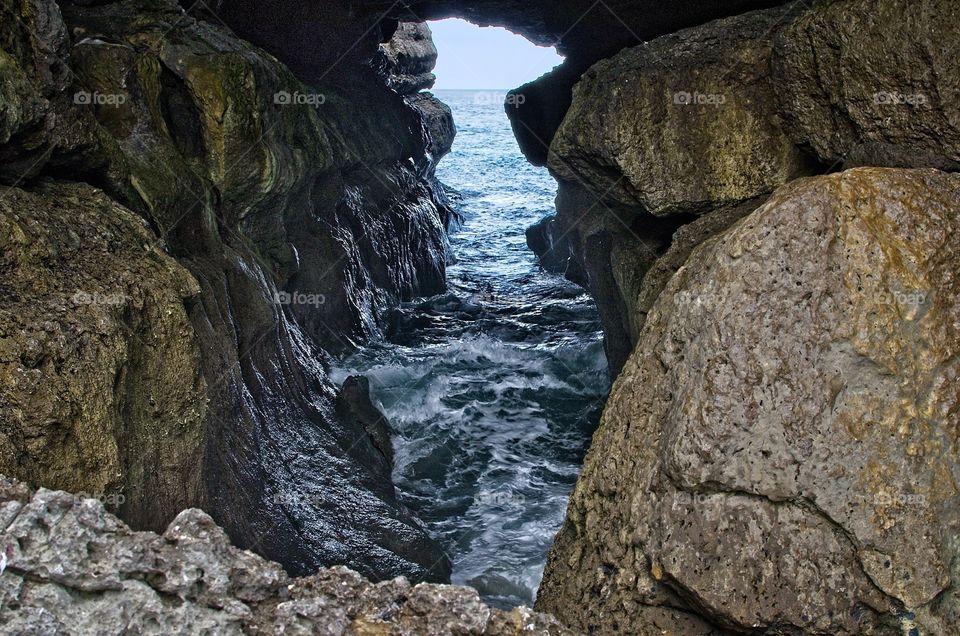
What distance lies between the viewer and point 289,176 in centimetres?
830

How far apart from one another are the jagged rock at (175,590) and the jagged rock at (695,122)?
4.00m

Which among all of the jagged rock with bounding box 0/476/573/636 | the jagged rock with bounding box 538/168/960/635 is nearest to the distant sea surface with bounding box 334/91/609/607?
the jagged rock with bounding box 538/168/960/635

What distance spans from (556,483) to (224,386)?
154 inches

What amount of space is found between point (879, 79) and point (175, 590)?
500cm

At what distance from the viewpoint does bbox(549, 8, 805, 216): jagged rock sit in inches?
261

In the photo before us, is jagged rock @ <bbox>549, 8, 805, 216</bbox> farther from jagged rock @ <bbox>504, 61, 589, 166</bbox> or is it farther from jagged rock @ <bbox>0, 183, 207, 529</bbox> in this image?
jagged rock @ <bbox>0, 183, 207, 529</bbox>

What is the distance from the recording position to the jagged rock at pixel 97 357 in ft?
14.0

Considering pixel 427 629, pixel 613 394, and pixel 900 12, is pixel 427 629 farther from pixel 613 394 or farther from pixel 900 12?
pixel 900 12

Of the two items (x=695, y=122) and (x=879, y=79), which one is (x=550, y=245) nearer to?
(x=695, y=122)

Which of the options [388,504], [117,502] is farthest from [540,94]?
[117,502]

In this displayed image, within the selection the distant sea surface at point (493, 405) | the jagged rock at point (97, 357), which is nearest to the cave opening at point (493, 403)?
the distant sea surface at point (493, 405)

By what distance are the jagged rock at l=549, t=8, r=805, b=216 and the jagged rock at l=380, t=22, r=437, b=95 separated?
7.65 m

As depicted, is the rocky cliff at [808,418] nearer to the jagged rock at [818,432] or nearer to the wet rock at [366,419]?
the jagged rock at [818,432]

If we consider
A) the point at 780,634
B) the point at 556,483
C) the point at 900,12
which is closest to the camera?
the point at 780,634
